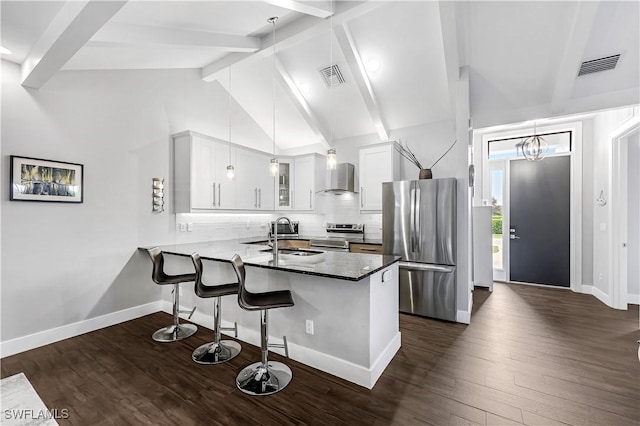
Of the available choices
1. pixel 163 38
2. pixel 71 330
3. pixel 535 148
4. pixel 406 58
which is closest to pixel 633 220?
pixel 535 148

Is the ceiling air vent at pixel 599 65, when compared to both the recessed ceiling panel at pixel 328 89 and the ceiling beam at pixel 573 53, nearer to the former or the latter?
the ceiling beam at pixel 573 53

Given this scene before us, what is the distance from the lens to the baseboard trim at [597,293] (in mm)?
4297

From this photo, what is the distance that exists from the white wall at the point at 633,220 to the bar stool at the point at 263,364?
5.22 metres

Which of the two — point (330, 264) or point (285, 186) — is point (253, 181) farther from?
point (330, 264)

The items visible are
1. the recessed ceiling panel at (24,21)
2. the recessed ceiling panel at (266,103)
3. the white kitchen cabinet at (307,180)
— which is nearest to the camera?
the recessed ceiling panel at (24,21)

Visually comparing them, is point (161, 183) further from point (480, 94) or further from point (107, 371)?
point (480, 94)

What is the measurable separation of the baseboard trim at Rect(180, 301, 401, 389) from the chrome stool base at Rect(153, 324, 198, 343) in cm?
64

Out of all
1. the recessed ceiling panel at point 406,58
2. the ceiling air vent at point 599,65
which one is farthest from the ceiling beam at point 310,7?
the ceiling air vent at point 599,65

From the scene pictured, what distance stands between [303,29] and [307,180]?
2610 mm

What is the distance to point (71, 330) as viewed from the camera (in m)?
3.17

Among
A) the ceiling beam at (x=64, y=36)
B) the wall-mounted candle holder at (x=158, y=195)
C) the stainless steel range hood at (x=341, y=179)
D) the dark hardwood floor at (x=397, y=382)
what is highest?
the ceiling beam at (x=64, y=36)

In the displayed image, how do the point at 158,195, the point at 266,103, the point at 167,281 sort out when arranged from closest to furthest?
the point at 167,281 < the point at 158,195 < the point at 266,103

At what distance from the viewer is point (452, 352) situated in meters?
2.80

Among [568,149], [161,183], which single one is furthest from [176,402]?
[568,149]
